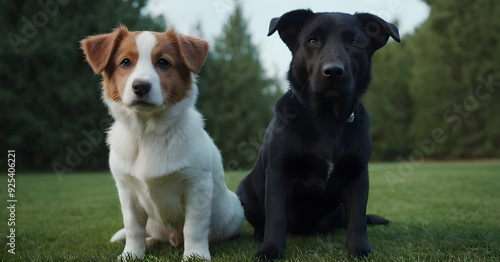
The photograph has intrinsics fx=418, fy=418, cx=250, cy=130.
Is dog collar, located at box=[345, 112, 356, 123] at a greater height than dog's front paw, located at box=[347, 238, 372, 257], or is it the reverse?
dog collar, located at box=[345, 112, 356, 123]

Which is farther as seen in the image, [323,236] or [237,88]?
[237,88]

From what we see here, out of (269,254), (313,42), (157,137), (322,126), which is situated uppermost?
(313,42)

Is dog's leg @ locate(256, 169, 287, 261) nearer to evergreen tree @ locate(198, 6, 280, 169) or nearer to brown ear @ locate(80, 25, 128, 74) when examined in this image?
brown ear @ locate(80, 25, 128, 74)

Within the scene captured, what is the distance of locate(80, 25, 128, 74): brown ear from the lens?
2.76 meters

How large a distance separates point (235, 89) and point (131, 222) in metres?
19.9

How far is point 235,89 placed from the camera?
73.9 feet

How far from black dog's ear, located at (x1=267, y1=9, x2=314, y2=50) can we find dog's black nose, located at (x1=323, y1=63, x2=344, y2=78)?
1.62ft

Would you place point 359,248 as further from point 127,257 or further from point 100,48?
point 100,48

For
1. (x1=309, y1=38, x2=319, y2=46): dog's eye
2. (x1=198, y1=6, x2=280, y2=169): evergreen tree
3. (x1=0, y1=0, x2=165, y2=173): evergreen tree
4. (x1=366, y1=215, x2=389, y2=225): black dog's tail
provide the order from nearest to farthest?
(x1=309, y1=38, x2=319, y2=46): dog's eye, (x1=366, y1=215, x2=389, y2=225): black dog's tail, (x1=0, y1=0, x2=165, y2=173): evergreen tree, (x1=198, y1=6, x2=280, y2=169): evergreen tree

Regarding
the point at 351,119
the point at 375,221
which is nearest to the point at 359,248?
the point at 351,119

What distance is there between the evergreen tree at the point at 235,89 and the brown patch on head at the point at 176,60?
17115 millimetres

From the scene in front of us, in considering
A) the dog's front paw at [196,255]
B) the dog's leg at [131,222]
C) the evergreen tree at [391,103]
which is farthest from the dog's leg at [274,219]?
the evergreen tree at [391,103]

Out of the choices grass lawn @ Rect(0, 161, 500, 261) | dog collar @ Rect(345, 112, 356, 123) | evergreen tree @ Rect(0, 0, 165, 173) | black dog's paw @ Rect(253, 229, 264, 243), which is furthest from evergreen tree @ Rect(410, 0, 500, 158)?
dog collar @ Rect(345, 112, 356, 123)

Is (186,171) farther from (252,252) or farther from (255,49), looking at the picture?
(255,49)
